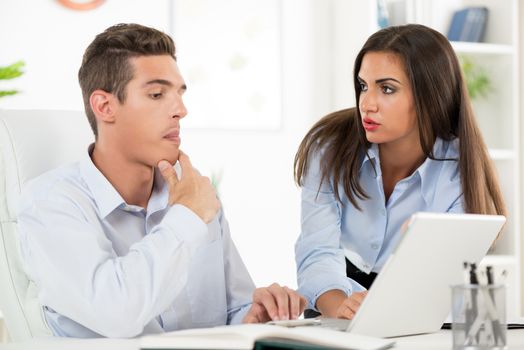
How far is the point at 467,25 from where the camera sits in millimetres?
4152

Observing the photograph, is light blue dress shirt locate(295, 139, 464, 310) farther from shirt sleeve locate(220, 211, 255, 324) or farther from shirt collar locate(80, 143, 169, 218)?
shirt collar locate(80, 143, 169, 218)

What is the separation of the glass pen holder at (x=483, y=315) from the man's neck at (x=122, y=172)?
77 cm

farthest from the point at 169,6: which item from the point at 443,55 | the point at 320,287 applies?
the point at 320,287

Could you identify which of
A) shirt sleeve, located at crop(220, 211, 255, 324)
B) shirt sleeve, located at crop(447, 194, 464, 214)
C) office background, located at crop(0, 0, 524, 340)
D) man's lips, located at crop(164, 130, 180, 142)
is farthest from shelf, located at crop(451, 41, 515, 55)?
man's lips, located at crop(164, 130, 180, 142)

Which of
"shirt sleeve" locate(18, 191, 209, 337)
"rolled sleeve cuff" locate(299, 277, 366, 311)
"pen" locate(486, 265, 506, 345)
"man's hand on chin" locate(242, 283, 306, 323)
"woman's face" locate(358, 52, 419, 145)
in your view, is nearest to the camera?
"pen" locate(486, 265, 506, 345)

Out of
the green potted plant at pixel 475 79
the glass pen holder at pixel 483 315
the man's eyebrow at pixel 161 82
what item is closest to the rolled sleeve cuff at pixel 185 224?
the man's eyebrow at pixel 161 82

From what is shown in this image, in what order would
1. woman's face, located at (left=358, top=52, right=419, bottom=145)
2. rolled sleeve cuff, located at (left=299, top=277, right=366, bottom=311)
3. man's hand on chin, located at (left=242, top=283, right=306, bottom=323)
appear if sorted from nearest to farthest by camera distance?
man's hand on chin, located at (left=242, top=283, right=306, bottom=323) → rolled sleeve cuff, located at (left=299, top=277, right=366, bottom=311) → woman's face, located at (left=358, top=52, right=419, bottom=145)

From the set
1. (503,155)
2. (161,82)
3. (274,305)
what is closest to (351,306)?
→ (274,305)

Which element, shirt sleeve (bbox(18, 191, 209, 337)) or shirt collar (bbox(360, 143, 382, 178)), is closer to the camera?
shirt sleeve (bbox(18, 191, 209, 337))

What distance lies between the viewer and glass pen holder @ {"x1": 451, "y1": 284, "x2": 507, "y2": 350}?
119 centimetres

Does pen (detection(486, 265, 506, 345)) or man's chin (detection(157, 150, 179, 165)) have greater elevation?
man's chin (detection(157, 150, 179, 165))

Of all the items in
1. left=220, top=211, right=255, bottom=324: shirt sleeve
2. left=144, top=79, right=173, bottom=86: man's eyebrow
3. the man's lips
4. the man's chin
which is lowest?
left=220, top=211, right=255, bottom=324: shirt sleeve

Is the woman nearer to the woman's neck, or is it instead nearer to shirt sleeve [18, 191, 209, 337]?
the woman's neck

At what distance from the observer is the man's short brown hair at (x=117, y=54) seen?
5.61 feet
